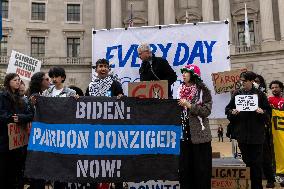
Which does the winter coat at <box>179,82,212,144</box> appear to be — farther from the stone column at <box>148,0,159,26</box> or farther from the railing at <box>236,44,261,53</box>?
the stone column at <box>148,0,159,26</box>

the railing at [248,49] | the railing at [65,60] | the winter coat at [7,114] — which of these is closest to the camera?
the winter coat at [7,114]

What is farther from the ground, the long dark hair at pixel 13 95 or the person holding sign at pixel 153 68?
the person holding sign at pixel 153 68

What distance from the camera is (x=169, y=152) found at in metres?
5.00

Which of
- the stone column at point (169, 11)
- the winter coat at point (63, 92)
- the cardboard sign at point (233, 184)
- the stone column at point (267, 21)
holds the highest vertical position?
the stone column at point (169, 11)

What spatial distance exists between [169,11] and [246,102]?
34741 mm

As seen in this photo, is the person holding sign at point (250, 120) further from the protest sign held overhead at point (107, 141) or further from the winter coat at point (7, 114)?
the winter coat at point (7, 114)

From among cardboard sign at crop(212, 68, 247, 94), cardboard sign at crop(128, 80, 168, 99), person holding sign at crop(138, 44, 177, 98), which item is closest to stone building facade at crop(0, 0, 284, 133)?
cardboard sign at crop(212, 68, 247, 94)

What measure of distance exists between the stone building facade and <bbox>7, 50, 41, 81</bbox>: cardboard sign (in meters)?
27.9

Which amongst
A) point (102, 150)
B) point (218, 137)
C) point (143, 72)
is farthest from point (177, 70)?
point (218, 137)

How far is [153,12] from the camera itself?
4031 centimetres

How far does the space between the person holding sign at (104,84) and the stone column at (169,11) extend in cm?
3484

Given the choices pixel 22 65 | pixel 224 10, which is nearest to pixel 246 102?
pixel 22 65

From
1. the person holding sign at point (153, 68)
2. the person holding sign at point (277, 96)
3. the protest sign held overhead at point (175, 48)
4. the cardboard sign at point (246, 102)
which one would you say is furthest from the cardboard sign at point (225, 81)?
the person holding sign at point (153, 68)

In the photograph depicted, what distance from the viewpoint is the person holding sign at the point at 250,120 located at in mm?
6246
